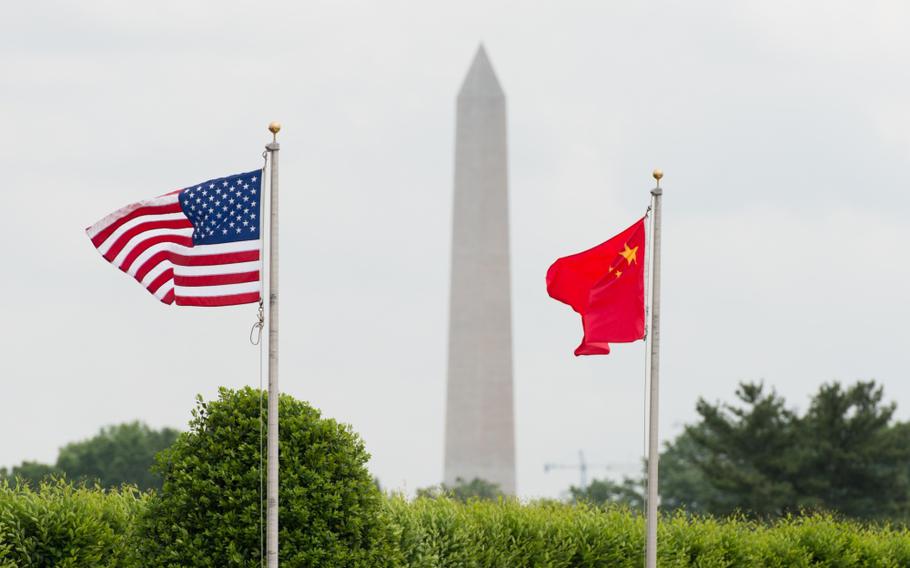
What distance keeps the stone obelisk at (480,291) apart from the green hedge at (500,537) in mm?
36219

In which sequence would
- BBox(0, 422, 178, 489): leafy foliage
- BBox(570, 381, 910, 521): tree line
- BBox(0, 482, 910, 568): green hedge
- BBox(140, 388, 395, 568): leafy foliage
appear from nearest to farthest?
1. BBox(140, 388, 395, 568): leafy foliage
2. BBox(0, 482, 910, 568): green hedge
3. BBox(570, 381, 910, 521): tree line
4. BBox(0, 422, 178, 489): leafy foliage

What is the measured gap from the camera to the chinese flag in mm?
20688

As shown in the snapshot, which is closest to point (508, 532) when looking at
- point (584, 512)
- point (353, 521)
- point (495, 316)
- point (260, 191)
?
point (584, 512)

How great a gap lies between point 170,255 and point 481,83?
172ft

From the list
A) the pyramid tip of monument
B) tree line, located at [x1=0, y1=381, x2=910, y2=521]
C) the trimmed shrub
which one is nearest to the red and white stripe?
the trimmed shrub

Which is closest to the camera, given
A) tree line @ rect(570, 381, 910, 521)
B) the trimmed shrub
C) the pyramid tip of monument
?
the trimmed shrub

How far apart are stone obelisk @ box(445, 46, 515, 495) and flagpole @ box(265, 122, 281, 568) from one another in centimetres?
5068

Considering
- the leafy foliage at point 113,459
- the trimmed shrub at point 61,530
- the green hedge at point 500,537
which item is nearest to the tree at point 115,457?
the leafy foliage at point 113,459

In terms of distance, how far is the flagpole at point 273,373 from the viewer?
1783 centimetres

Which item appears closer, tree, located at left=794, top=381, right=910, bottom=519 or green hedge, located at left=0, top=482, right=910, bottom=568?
green hedge, located at left=0, top=482, right=910, bottom=568

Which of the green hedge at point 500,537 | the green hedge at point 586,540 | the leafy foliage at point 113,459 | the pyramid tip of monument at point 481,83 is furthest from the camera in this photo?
the leafy foliage at point 113,459

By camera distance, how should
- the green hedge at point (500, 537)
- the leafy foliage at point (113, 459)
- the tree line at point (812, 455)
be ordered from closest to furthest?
1. the green hedge at point (500, 537)
2. the tree line at point (812, 455)
3. the leafy foliage at point (113, 459)

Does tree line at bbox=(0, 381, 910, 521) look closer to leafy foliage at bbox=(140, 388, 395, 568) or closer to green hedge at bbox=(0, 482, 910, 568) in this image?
green hedge at bbox=(0, 482, 910, 568)

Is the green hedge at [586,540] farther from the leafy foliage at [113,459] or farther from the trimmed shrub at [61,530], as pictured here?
the leafy foliage at [113,459]
